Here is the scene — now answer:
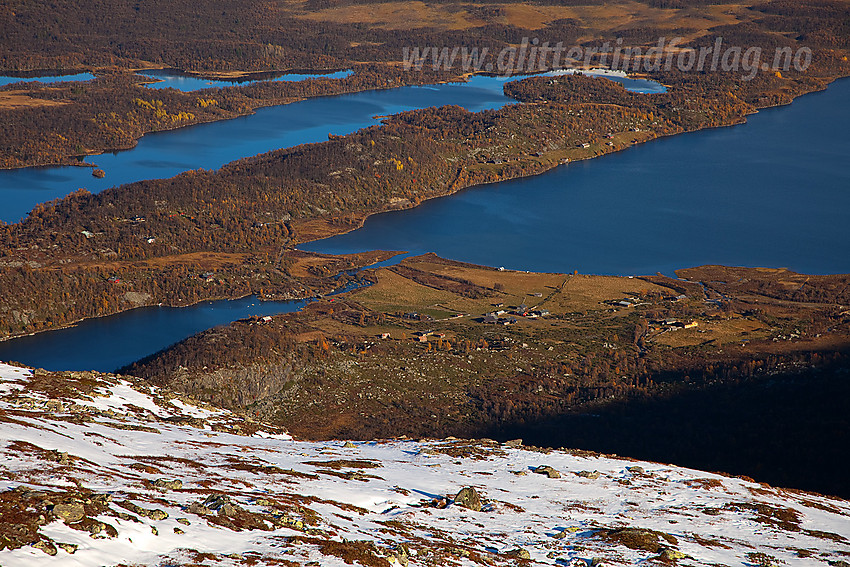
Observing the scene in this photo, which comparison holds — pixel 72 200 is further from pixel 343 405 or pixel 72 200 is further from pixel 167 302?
pixel 343 405

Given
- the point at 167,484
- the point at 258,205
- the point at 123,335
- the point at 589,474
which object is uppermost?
the point at 167,484

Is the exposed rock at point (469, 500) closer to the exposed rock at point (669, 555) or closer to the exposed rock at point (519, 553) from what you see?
the exposed rock at point (519, 553)

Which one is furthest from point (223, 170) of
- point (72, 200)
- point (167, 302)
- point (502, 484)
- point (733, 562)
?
point (733, 562)

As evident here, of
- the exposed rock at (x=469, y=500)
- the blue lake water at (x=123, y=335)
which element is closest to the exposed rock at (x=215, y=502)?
the exposed rock at (x=469, y=500)

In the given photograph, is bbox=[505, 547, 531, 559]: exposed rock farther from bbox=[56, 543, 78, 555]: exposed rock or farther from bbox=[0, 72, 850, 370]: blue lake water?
bbox=[0, 72, 850, 370]: blue lake water

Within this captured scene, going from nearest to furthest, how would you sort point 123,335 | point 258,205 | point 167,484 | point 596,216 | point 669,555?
point 167,484 → point 669,555 → point 123,335 → point 258,205 → point 596,216

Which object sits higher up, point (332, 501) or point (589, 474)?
point (332, 501)

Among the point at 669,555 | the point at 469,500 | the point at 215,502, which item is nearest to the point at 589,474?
the point at 469,500

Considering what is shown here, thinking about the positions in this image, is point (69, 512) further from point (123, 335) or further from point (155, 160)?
point (155, 160)
